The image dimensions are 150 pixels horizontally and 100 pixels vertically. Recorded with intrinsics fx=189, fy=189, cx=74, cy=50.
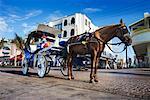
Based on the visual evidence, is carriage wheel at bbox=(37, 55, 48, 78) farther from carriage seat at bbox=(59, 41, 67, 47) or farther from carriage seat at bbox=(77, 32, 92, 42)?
carriage seat at bbox=(77, 32, 92, 42)

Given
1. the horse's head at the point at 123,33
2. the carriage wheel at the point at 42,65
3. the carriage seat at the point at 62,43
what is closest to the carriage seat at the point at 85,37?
the horse's head at the point at 123,33

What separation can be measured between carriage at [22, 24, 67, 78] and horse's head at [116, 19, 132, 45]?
3.56 meters

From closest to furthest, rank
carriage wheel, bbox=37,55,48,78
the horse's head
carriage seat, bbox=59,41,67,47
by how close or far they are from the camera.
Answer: the horse's head, carriage wheel, bbox=37,55,48,78, carriage seat, bbox=59,41,67,47

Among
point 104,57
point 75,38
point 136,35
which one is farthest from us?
point 136,35

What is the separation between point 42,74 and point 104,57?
22.6 metres

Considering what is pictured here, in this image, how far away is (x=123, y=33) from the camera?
313 inches

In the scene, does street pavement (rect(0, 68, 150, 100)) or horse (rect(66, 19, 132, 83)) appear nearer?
street pavement (rect(0, 68, 150, 100))

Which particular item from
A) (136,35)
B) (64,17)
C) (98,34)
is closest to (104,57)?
(136,35)

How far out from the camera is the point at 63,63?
1150cm

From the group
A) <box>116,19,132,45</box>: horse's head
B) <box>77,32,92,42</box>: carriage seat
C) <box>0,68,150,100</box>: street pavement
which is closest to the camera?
<box>0,68,150,100</box>: street pavement

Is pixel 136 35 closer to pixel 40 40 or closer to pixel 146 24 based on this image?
pixel 146 24

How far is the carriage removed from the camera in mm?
10219

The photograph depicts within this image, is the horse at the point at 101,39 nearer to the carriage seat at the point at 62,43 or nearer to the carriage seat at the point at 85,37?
the carriage seat at the point at 85,37

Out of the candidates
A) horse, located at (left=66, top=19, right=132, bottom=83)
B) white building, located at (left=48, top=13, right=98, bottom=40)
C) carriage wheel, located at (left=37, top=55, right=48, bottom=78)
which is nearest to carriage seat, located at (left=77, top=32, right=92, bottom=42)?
horse, located at (left=66, top=19, right=132, bottom=83)
